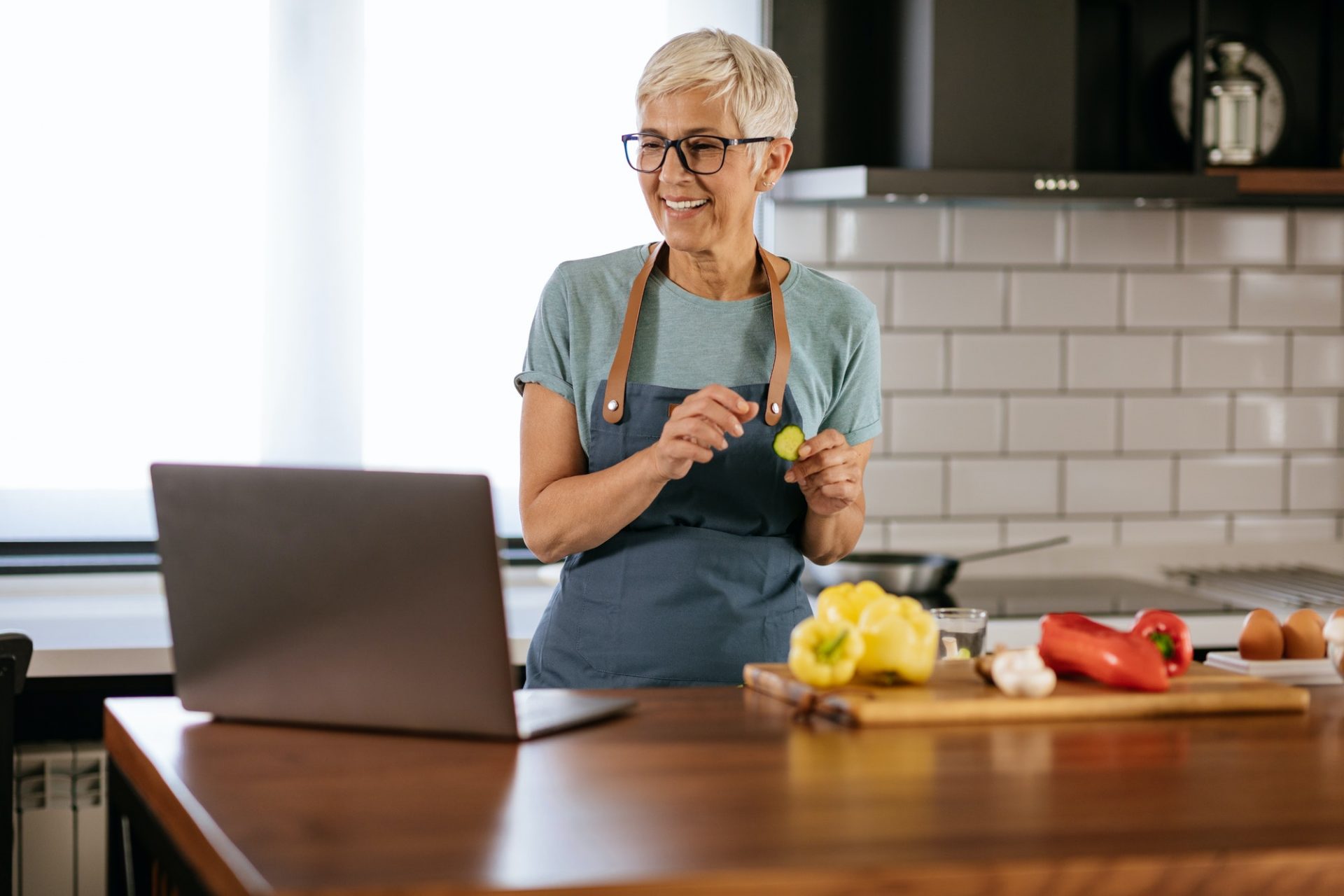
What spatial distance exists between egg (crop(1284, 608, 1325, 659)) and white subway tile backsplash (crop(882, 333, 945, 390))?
139 cm

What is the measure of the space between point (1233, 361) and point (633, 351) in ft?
5.74

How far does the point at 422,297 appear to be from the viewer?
284cm

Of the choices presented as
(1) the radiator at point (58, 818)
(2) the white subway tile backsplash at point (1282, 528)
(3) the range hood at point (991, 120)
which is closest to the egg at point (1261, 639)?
(3) the range hood at point (991, 120)

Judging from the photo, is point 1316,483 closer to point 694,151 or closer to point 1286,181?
point 1286,181

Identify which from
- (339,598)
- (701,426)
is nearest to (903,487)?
(701,426)

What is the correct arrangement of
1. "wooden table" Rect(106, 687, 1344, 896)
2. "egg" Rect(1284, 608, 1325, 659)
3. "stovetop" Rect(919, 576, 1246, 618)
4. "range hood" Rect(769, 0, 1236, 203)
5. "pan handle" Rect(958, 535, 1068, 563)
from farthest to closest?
1. "pan handle" Rect(958, 535, 1068, 563)
2. "range hood" Rect(769, 0, 1236, 203)
3. "stovetop" Rect(919, 576, 1246, 618)
4. "egg" Rect(1284, 608, 1325, 659)
5. "wooden table" Rect(106, 687, 1344, 896)

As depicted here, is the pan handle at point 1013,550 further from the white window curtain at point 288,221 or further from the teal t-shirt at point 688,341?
the white window curtain at point 288,221

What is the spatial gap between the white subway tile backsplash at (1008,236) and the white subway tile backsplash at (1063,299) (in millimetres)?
40

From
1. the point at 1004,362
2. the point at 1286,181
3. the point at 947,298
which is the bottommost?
the point at 1004,362

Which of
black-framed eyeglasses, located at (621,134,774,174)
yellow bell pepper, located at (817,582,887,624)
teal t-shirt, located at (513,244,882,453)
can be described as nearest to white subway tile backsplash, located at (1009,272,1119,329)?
teal t-shirt, located at (513,244,882,453)

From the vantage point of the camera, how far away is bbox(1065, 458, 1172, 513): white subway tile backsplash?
9.93 ft

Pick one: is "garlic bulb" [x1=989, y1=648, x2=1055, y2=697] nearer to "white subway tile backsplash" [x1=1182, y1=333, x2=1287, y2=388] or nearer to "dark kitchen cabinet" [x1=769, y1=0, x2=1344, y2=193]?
"dark kitchen cabinet" [x1=769, y1=0, x2=1344, y2=193]

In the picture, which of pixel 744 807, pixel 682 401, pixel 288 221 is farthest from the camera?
pixel 288 221

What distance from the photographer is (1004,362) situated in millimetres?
2984
